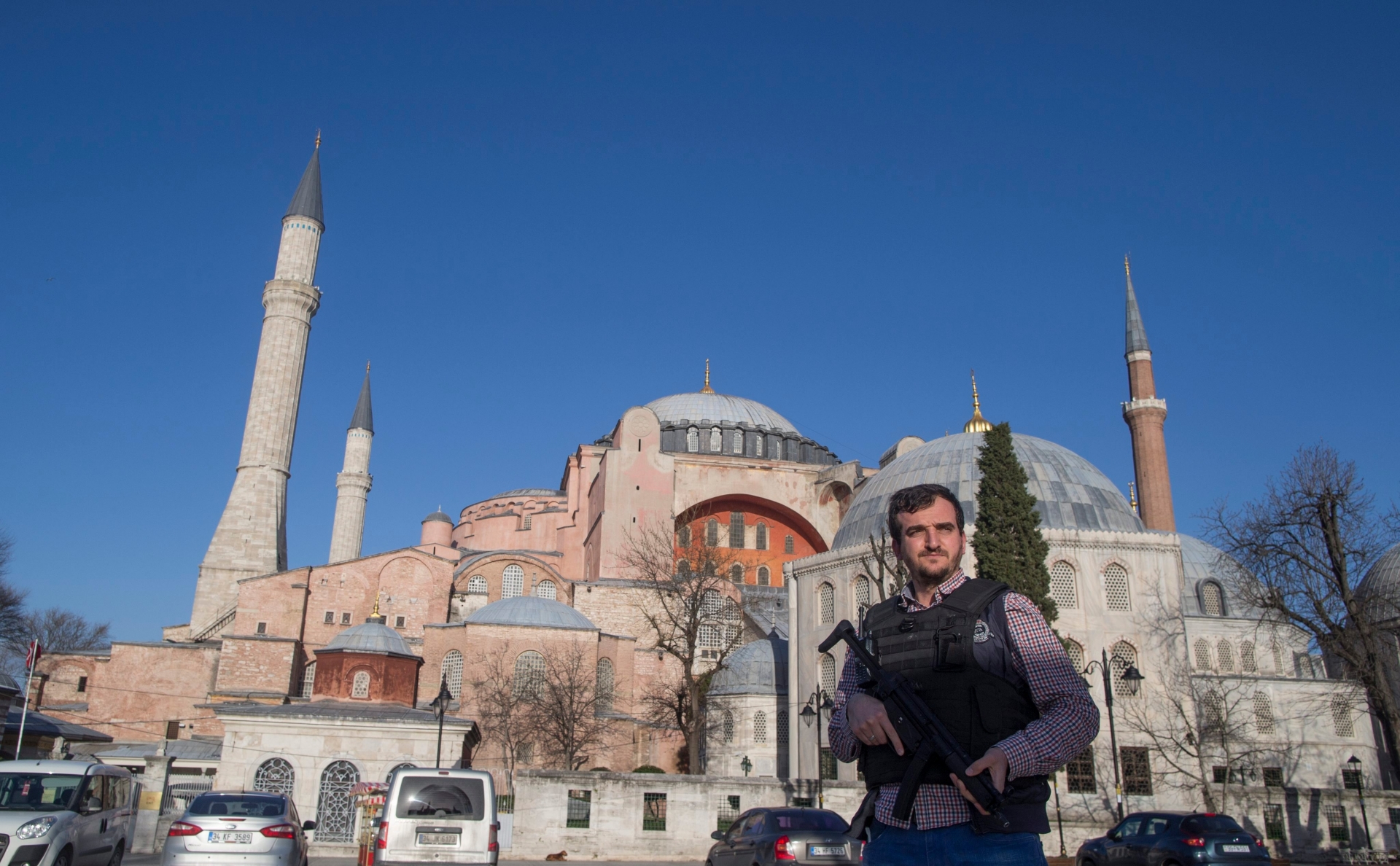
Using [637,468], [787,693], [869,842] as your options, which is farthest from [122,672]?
[869,842]

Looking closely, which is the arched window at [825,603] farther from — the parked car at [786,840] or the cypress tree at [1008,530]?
the parked car at [786,840]

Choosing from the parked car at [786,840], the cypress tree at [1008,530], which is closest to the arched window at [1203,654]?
the cypress tree at [1008,530]

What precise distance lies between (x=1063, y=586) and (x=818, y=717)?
328 inches

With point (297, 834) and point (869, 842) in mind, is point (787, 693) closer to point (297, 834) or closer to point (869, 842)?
point (297, 834)

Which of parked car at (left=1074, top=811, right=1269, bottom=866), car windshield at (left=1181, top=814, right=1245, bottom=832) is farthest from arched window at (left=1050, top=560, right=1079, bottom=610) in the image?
car windshield at (left=1181, top=814, right=1245, bottom=832)

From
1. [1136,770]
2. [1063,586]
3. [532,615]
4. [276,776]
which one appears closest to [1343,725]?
[1136,770]

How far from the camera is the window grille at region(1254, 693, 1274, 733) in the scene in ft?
98.0

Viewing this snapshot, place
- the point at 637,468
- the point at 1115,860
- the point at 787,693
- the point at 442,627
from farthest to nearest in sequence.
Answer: the point at 637,468, the point at 442,627, the point at 787,693, the point at 1115,860

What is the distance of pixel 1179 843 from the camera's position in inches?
490

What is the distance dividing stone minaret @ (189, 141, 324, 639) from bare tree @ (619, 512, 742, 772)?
13.2 metres

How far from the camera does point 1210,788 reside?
24031 millimetres

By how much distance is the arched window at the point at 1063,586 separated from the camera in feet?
84.7

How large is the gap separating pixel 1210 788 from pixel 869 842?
24863 millimetres

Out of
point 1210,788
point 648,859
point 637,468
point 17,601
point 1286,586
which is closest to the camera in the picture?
point 648,859
